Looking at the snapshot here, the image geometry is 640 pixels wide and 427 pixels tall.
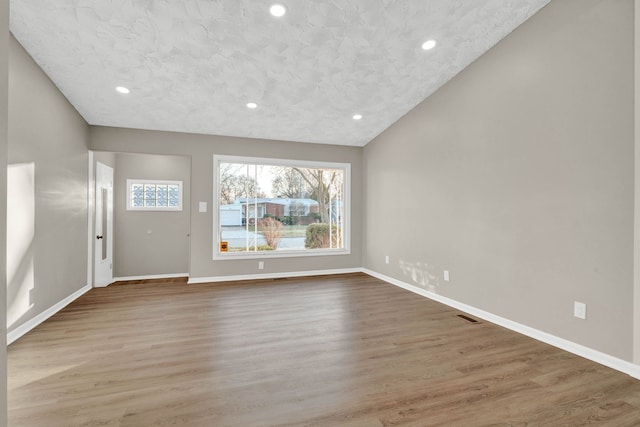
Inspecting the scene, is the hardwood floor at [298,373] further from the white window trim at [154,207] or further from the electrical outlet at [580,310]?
the white window trim at [154,207]

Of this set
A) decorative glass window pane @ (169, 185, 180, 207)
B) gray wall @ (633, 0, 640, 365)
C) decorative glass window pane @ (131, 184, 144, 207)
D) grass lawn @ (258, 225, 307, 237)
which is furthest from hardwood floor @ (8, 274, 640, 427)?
decorative glass window pane @ (169, 185, 180, 207)

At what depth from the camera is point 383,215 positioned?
543 centimetres

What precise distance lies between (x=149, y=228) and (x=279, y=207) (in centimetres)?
265

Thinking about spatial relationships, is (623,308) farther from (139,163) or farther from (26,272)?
(139,163)

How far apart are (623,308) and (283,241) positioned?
15.4 feet

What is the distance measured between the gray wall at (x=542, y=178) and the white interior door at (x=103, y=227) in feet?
17.3

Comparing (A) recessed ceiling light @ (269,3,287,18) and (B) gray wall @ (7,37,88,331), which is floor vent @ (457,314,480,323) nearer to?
(A) recessed ceiling light @ (269,3,287,18)

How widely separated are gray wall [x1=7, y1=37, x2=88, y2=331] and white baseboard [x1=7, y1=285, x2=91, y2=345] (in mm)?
52

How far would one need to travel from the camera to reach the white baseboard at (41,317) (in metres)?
2.79

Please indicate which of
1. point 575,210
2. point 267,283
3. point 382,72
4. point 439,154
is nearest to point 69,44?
point 382,72

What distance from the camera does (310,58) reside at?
3389mm

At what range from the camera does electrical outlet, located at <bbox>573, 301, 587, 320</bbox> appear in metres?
2.55

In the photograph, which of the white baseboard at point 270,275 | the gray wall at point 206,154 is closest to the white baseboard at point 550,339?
the white baseboard at point 270,275

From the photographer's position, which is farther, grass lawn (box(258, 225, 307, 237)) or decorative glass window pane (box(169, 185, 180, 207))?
decorative glass window pane (box(169, 185, 180, 207))
